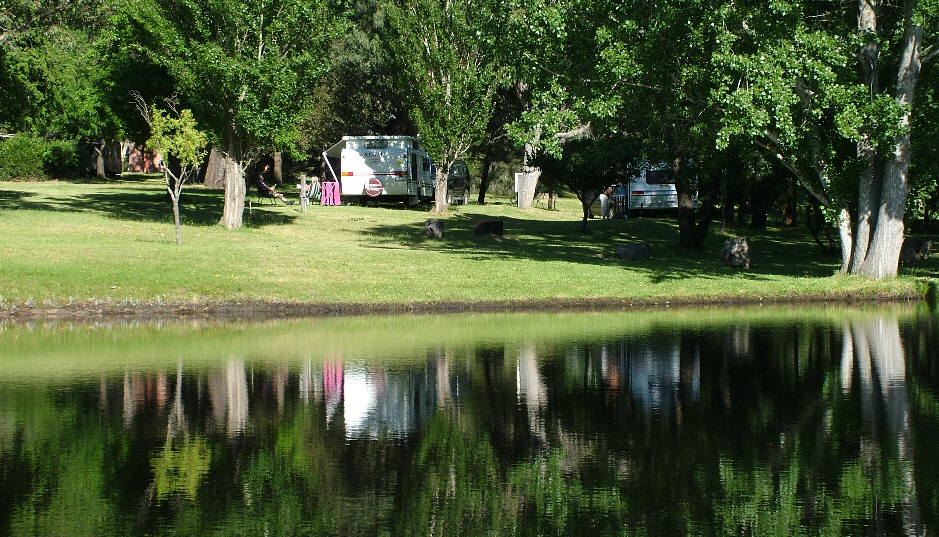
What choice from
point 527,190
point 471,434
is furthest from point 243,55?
point 471,434

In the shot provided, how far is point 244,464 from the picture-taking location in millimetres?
8766

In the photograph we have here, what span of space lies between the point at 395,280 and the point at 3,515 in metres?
15.8

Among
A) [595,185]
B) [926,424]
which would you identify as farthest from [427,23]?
[926,424]

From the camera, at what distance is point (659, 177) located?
162 ft

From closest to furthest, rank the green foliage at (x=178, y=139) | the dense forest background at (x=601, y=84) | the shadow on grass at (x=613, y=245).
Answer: the dense forest background at (x=601, y=84) < the shadow on grass at (x=613, y=245) < the green foliage at (x=178, y=139)

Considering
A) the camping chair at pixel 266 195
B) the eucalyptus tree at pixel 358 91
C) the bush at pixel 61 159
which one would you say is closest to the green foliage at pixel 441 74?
the camping chair at pixel 266 195

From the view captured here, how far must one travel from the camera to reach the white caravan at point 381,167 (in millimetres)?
47750

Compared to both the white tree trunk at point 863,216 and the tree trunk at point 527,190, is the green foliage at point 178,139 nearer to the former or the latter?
the white tree trunk at point 863,216

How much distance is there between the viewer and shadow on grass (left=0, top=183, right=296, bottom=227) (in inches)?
1468

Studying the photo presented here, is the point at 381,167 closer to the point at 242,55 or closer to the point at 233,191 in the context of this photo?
the point at 233,191

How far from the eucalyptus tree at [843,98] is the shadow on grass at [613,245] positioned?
2.58 m

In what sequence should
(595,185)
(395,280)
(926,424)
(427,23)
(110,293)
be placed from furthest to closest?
1. (427,23)
2. (595,185)
3. (395,280)
4. (110,293)
5. (926,424)

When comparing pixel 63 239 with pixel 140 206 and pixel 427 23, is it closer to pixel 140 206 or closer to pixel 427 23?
pixel 140 206

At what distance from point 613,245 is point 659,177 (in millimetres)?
15993
